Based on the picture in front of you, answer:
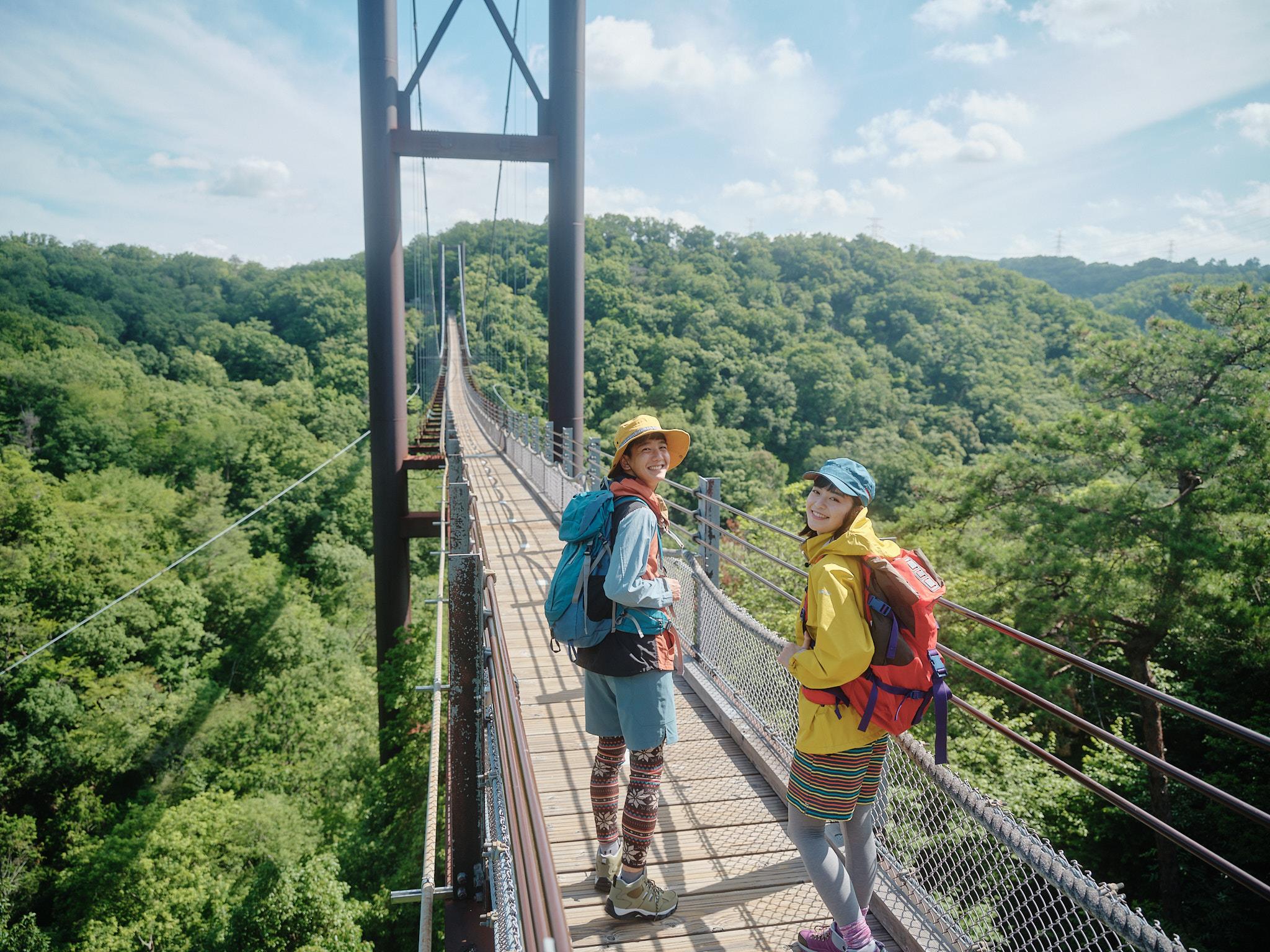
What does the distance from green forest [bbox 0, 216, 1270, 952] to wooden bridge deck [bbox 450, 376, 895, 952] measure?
6.57 metres

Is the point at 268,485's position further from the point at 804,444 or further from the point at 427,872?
the point at 427,872

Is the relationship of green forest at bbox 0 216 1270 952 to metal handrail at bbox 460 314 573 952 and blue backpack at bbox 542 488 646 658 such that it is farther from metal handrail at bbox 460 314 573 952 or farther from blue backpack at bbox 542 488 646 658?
metal handrail at bbox 460 314 573 952

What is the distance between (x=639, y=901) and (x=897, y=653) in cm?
105

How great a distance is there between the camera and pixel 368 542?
3675 cm

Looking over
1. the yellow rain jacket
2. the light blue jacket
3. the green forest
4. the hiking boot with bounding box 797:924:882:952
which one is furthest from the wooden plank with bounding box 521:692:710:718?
the green forest

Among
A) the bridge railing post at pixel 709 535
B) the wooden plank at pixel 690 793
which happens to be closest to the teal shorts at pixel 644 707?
the wooden plank at pixel 690 793

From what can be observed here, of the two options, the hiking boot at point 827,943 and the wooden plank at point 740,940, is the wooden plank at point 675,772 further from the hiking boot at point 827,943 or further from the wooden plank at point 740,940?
the hiking boot at point 827,943

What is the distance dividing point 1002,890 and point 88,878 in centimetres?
1941

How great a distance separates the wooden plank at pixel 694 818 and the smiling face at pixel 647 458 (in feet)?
4.09

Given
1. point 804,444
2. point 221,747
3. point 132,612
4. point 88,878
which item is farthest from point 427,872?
point 804,444

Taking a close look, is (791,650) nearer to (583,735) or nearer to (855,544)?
(855,544)

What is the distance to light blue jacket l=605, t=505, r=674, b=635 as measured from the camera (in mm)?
1836

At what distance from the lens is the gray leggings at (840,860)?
179cm

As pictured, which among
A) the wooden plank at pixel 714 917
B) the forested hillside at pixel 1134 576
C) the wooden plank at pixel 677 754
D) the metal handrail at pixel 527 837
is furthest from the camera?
the forested hillside at pixel 1134 576
